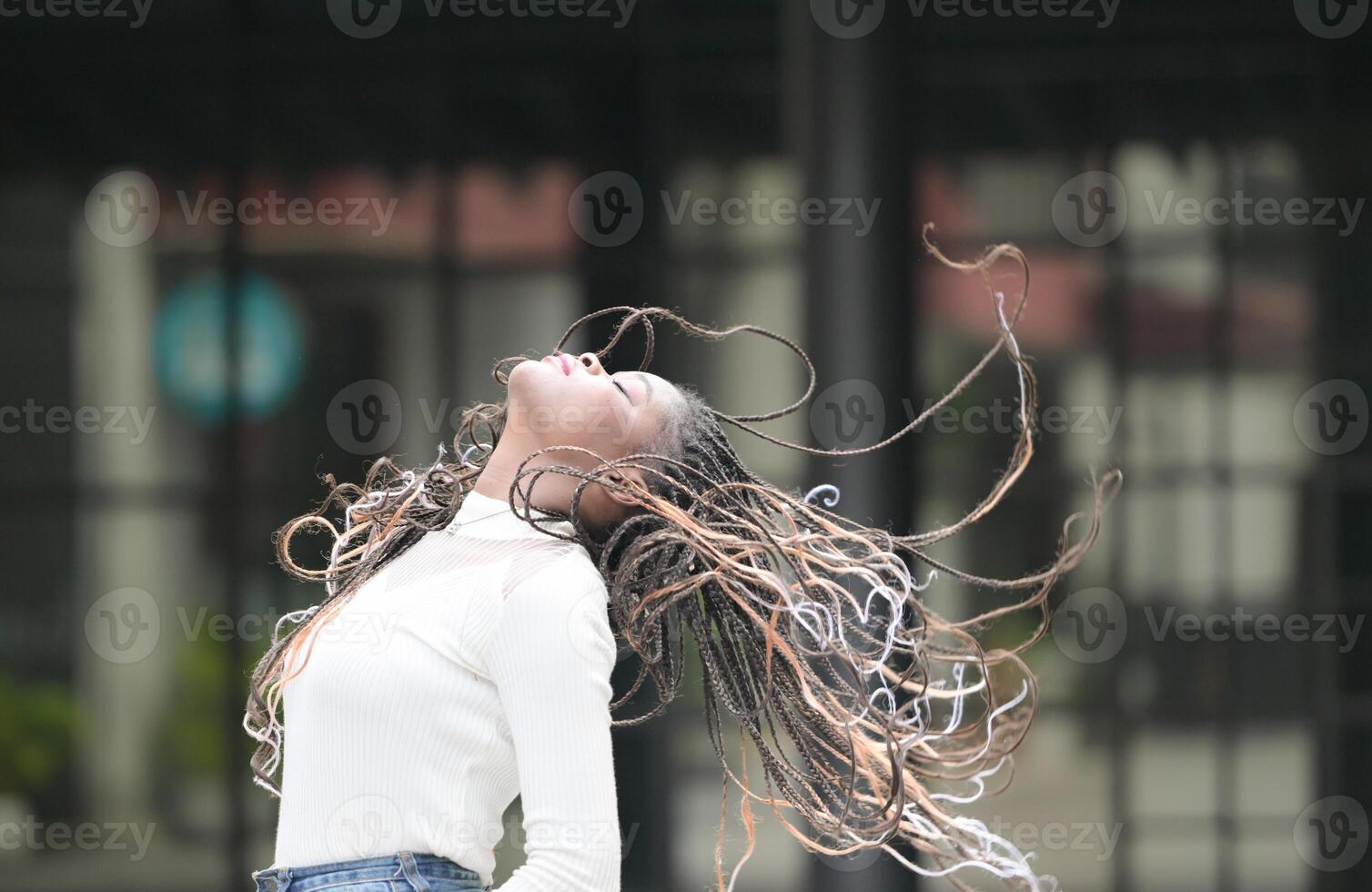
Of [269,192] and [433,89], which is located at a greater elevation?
[433,89]

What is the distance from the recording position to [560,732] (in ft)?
5.35

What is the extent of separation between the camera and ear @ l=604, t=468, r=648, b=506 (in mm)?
1887

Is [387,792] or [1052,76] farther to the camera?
[1052,76]

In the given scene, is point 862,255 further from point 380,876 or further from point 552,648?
point 380,876

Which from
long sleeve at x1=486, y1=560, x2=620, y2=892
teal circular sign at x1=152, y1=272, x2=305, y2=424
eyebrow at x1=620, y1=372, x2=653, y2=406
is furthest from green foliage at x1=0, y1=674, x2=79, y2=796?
long sleeve at x1=486, y1=560, x2=620, y2=892

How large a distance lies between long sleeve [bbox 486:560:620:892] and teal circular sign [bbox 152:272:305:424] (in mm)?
3511

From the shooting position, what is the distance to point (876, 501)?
10.0ft

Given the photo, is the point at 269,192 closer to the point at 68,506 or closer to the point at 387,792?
the point at 68,506

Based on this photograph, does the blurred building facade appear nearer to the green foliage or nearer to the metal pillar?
the green foliage

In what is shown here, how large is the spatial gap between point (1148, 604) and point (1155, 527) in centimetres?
29

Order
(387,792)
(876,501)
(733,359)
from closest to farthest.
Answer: (387,792)
(876,501)
(733,359)


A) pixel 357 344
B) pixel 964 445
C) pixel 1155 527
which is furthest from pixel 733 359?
pixel 1155 527

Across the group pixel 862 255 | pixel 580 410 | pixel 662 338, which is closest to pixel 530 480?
pixel 580 410

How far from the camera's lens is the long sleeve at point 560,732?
1615 mm
